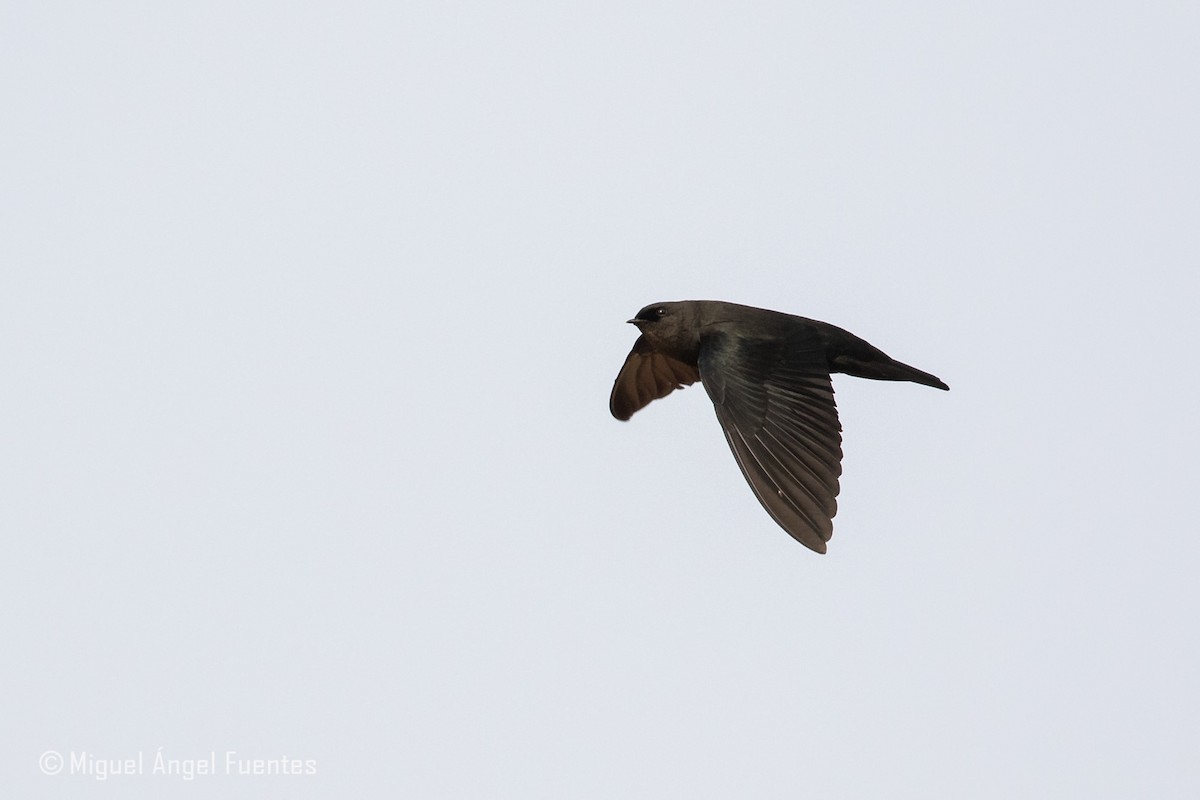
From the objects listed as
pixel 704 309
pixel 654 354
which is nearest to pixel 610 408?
pixel 654 354

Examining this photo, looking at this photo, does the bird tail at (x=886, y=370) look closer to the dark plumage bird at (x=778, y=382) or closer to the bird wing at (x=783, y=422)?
the dark plumage bird at (x=778, y=382)

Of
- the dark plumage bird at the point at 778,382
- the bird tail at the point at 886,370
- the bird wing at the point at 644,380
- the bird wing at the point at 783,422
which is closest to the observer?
the bird wing at the point at 783,422

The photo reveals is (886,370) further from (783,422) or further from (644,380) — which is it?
(644,380)

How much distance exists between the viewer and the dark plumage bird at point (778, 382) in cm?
1026

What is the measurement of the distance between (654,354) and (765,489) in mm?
2838

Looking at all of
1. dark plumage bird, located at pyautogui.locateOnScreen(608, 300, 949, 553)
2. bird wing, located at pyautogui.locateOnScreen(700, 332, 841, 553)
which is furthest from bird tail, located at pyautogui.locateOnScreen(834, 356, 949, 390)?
bird wing, located at pyautogui.locateOnScreen(700, 332, 841, 553)

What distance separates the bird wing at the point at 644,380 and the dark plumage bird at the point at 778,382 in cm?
30

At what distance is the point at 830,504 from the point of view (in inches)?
402

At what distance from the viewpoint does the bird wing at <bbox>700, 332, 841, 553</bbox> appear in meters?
10.2

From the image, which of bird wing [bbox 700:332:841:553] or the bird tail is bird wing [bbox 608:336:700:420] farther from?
the bird tail

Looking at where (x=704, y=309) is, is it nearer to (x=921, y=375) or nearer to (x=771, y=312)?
(x=771, y=312)

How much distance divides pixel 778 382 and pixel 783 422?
0.36 meters

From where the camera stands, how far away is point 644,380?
13039 millimetres

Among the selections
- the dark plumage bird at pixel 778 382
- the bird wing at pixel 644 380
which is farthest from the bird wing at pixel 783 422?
the bird wing at pixel 644 380
